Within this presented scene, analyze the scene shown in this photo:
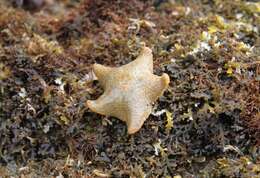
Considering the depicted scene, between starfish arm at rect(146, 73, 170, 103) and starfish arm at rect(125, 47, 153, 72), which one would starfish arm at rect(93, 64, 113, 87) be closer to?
starfish arm at rect(125, 47, 153, 72)

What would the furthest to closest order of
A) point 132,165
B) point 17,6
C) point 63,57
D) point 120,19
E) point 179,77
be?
point 17,6 < point 120,19 < point 63,57 < point 179,77 < point 132,165

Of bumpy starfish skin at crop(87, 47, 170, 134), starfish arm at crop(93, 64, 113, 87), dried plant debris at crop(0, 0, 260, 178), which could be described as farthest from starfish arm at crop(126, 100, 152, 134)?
starfish arm at crop(93, 64, 113, 87)

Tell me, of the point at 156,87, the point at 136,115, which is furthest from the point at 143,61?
the point at 136,115

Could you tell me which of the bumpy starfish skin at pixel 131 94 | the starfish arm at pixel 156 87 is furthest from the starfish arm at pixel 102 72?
the starfish arm at pixel 156 87

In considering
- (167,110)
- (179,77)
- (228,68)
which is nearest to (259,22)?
(228,68)

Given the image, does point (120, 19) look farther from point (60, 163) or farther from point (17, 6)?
point (60, 163)

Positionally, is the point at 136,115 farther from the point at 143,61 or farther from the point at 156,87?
the point at 143,61
